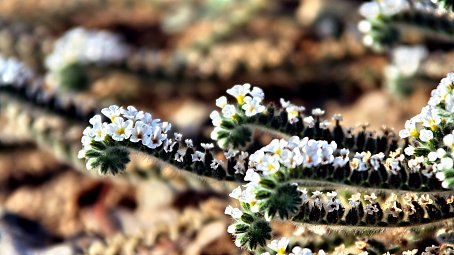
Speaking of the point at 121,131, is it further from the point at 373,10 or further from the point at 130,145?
the point at 373,10

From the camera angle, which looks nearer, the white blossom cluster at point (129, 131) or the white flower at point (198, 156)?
the white blossom cluster at point (129, 131)

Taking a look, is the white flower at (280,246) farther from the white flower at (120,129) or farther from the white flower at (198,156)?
the white flower at (120,129)

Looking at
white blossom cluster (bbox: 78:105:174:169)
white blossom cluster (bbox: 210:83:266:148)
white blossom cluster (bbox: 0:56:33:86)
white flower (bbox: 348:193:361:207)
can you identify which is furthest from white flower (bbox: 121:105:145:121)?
white blossom cluster (bbox: 0:56:33:86)

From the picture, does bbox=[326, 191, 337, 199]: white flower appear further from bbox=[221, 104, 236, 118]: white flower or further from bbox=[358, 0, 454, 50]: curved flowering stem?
bbox=[358, 0, 454, 50]: curved flowering stem

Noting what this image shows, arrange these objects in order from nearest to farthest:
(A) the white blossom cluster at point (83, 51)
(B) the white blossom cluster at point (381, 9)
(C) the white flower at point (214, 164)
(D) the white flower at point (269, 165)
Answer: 1. (D) the white flower at point (269, 165)
2. (C) the white flower at point (214, 164)
3. (B) the white blossom cluster at point (381, 9)
4. (A) the white blossom cluster at point (83, 51)

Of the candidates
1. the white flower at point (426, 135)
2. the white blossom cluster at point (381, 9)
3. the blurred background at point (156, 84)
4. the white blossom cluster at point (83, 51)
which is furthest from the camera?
the white blossom cluster at point (83, 51)

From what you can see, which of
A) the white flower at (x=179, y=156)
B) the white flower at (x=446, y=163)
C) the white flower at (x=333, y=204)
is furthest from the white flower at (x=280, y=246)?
the white flower at (x=446, y=163)

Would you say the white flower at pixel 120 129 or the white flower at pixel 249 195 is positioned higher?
the white flower at pixel 120 129
